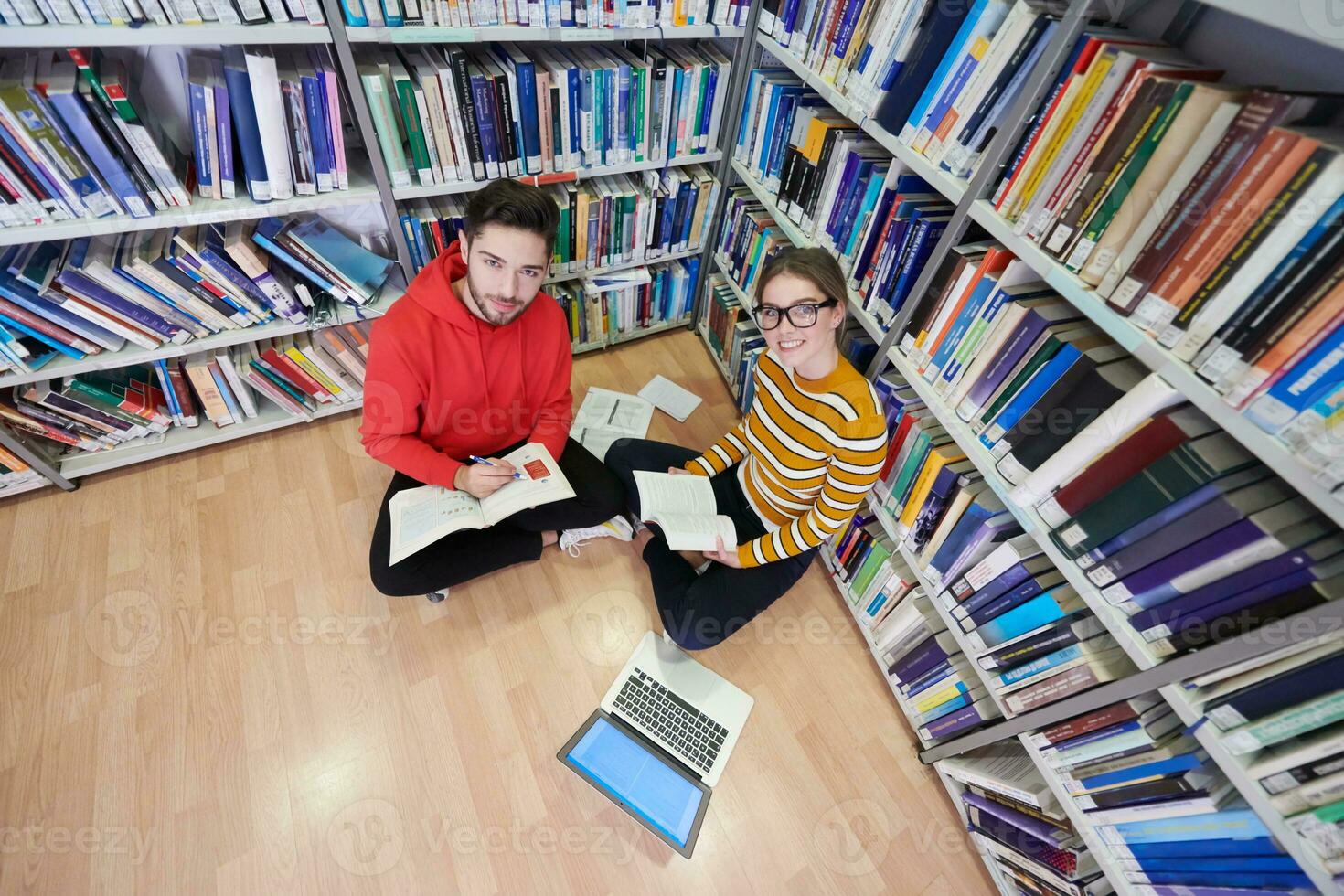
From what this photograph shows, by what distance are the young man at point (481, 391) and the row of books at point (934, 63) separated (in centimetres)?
81

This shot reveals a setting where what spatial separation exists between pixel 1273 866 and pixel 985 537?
620 millimetres

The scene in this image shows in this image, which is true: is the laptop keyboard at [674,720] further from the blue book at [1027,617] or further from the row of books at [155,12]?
the row of books at [155,12]

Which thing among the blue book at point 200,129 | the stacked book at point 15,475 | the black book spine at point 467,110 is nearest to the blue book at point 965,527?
the black book spine at point 467,110

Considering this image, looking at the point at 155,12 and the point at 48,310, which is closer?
the point at 155,12

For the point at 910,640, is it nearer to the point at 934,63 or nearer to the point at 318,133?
the point at 934,63

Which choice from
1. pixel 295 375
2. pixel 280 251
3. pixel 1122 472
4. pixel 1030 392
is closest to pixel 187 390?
pixel 295 375

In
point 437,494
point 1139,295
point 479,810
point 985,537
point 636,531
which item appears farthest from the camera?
point 636,531

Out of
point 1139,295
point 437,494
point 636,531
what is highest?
point 1139,295

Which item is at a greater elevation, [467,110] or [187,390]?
[467,110]

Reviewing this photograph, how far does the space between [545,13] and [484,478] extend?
1.24m

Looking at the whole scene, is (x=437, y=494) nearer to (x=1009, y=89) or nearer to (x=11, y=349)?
(x=11, y=349)

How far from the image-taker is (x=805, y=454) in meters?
1.42

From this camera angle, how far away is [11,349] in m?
1.50

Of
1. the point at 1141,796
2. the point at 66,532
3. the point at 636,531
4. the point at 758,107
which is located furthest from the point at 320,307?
the point at 1141,796
